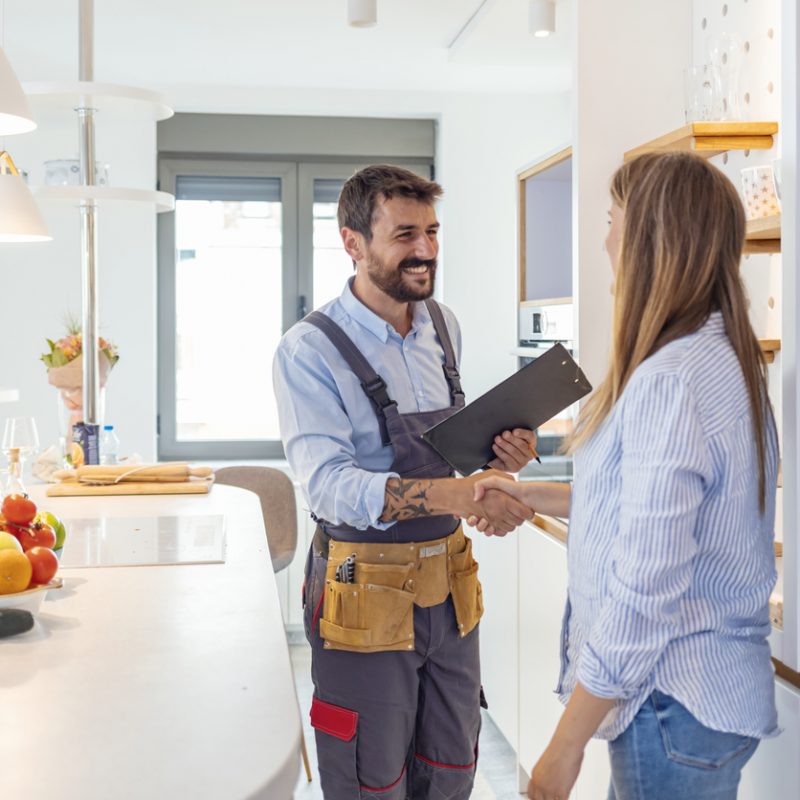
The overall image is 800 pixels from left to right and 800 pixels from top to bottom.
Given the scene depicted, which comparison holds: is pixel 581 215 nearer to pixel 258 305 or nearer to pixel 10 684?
pixel 10 684

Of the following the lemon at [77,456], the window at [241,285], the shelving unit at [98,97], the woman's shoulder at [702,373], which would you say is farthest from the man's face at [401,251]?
the window at [241,285]

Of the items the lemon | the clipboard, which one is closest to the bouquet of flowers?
the lemon

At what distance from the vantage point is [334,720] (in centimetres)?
200

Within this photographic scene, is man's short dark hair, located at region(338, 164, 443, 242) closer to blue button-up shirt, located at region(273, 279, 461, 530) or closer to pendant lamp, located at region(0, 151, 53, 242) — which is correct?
blue button-up shirt, located at region(273, 279, 461, 530)

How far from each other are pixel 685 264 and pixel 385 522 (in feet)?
2.81

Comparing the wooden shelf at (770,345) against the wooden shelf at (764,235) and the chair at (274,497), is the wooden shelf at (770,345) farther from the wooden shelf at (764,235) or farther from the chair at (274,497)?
the chair at (274,497)

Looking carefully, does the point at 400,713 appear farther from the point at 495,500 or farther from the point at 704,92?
the point at 704,92

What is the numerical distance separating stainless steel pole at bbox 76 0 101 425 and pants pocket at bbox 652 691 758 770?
244 centimetres

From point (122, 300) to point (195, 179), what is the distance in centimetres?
75

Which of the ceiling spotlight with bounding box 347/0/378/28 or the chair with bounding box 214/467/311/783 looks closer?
the ceiling spotlight with bounding box 347/0/378/28

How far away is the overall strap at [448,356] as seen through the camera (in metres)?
2.24

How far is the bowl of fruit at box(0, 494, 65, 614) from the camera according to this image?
1389 millimetres

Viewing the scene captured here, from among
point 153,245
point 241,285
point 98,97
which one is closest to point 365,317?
point 98,97

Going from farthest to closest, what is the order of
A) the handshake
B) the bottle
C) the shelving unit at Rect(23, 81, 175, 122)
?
1. the bottle
2. the shelving unit at Rect(23, 81, 175, 122)
3. the handshake
